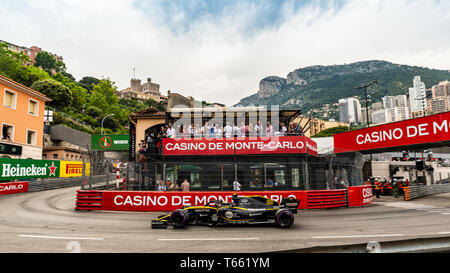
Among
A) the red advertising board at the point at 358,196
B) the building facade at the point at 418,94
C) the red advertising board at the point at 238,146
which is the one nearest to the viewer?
the red advertising board at the point at 358,196

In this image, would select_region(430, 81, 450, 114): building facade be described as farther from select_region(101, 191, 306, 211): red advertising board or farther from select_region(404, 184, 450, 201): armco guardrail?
select_region(101, 191, 306, 211): red advertising board

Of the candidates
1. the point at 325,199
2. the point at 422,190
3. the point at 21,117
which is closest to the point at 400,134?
the point at 325,199

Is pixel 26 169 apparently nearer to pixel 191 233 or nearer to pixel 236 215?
pixel 191 233

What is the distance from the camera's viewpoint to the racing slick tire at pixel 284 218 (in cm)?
876

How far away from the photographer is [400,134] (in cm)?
1455

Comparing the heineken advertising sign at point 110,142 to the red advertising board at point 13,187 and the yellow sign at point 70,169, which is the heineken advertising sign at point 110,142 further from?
the red advertising board at point 13,187

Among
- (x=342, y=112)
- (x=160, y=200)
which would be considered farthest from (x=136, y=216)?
(x=342, y=112)

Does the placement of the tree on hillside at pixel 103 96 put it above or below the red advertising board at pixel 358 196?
above

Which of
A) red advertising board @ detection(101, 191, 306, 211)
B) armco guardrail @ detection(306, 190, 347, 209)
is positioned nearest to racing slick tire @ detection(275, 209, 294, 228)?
red advertising board @ detection(101, 191, 306, 211)

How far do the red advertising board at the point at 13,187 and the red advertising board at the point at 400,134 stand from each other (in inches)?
904

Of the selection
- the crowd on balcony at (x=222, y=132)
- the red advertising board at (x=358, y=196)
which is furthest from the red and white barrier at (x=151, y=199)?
the crowd on balcony at (x=222, y=132)

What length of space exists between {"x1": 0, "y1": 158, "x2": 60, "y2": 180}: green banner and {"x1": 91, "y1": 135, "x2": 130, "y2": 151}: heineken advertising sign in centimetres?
481
